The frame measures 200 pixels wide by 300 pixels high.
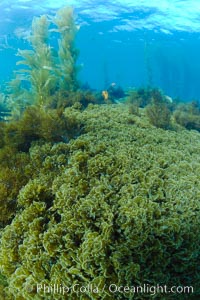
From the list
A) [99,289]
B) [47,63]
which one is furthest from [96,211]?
[47,63]

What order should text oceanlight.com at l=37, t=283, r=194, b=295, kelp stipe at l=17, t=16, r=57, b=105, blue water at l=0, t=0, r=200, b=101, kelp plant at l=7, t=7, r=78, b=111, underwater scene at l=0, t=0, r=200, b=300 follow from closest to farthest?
1. text oceanlight.com at l=37, t=283, r=194, b=295
2. underwater scene at l=0, t=0, r=200, b=300
3. kelp stipe at l=17, t=16, r=57, b=105
4. kelp plant at l=7, t=7, r=78, b=111
5. blue water at l=0, t=0, r=200, b=101

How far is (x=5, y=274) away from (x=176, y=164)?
11.3ft

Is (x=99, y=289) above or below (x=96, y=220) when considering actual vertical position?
below

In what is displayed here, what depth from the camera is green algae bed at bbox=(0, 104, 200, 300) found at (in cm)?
311

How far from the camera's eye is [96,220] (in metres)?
3.45

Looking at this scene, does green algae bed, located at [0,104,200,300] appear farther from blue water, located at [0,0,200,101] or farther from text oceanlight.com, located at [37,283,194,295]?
blue water, located at [0,0,200,101]

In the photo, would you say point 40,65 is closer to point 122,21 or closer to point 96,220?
point 96,220

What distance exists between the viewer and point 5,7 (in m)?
28.5

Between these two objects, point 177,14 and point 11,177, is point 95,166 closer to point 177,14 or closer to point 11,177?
point 11,177

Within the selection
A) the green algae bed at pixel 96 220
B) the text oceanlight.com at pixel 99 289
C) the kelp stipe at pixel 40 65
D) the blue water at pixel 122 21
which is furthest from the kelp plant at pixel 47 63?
the text oceanlight.com at pixel 99 289

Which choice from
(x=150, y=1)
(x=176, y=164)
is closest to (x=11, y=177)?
(x=176, y=164)

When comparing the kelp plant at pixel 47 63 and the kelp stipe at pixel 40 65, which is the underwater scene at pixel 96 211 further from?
the kelp plant at pixel 47 63

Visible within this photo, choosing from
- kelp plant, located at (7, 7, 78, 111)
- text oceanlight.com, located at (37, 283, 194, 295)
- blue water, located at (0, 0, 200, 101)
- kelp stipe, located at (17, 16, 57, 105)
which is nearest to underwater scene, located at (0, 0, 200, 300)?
text oceanlight.com, located at (37, 283, 194, 295)

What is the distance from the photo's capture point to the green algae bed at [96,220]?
10.2ft
